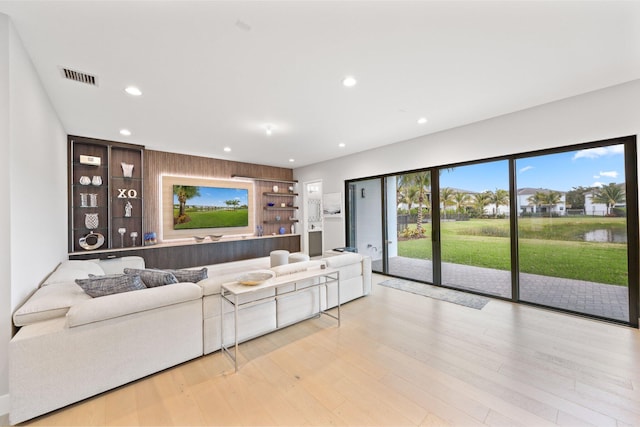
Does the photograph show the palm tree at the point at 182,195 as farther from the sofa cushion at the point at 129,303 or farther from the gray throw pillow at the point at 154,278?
the sofa cushion at the point at 129,303

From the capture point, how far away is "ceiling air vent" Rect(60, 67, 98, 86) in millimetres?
2438

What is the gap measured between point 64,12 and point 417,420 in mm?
3735

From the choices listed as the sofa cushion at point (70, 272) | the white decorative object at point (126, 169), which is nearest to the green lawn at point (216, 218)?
the white decorative object at point (126, 169)

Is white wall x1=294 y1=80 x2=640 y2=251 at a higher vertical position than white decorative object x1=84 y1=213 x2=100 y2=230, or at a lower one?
higher

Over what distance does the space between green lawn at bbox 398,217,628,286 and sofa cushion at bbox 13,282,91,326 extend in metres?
4.97

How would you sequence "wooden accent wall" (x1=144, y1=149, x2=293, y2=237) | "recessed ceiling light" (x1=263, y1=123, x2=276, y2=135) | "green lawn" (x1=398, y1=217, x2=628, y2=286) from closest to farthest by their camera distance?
1. "green lawn" (x1=398, y1=217, x2=628, y2=286)
2. "recessed ceiling light" (x1=263, y1=123, x2=276, y2=135)
3. "wooden accent wall" (x1=144, y1=149, x2=293, y2=237)

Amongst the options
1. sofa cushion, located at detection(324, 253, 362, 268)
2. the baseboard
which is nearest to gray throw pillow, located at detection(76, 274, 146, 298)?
the baseboard

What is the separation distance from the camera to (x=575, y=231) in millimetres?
3330

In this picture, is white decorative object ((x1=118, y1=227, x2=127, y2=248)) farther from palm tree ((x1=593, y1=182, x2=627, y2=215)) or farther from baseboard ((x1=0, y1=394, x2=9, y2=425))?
palm tree ((x1=593, y1=182, x2=627, y2=215))

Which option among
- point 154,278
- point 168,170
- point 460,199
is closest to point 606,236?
point 460,199

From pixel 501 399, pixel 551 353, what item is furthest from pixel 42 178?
pixel 551 353

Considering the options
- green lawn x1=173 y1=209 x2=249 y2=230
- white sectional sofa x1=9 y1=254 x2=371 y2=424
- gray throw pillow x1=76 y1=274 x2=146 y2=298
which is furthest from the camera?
green lawn x1=173 y1=209 x2=249 y2=230

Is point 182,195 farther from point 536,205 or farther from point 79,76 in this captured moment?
point 536,205

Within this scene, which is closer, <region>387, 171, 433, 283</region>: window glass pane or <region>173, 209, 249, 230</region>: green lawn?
<region>387, 171, 433, 283</region>: window glass pane
